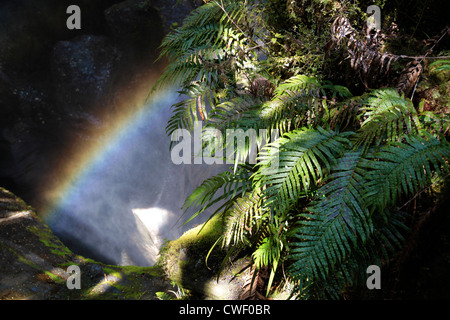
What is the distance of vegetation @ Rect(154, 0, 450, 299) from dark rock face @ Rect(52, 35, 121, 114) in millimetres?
4133

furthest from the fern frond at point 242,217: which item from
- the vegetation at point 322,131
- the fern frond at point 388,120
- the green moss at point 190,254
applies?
the fern frond at point 388,120

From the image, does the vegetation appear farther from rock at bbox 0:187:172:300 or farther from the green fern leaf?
rock at bbox 0:187:172:300

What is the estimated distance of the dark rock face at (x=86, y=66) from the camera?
6.64m

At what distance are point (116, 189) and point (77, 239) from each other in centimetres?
170

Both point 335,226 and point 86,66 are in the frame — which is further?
point 86,66

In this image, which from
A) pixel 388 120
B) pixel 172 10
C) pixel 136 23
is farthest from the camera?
pixel 136 23

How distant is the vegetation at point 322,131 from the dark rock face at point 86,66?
4.13m

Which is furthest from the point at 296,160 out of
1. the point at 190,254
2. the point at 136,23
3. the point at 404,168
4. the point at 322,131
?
the point at 136,23

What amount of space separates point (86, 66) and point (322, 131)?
245 inches

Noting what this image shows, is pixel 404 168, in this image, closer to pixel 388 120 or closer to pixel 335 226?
pixel 388 120

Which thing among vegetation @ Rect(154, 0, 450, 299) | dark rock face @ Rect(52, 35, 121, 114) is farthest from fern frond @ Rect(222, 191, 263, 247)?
dark rock face @ Rect(52, 35, 121, 114)

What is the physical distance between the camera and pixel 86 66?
6645mm

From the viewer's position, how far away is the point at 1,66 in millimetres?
6641
